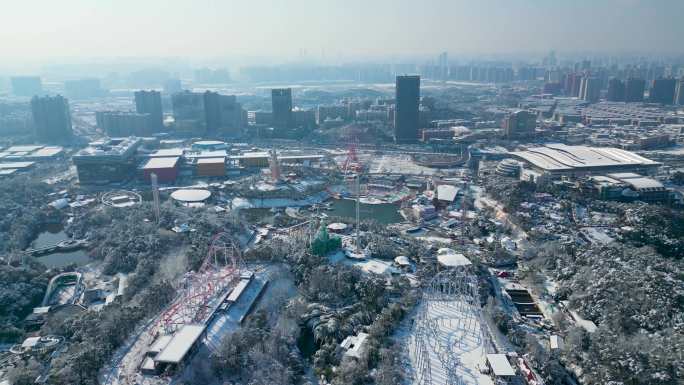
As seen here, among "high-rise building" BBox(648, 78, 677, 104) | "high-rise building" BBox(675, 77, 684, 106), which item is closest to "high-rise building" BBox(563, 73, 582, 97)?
"high-rise building" BBox(648, 78, 677, 104)

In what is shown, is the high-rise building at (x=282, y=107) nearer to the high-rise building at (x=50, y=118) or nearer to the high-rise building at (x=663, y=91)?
the high-rise building at (x=50, y=118)

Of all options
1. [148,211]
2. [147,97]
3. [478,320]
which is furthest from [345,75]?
[478,320]

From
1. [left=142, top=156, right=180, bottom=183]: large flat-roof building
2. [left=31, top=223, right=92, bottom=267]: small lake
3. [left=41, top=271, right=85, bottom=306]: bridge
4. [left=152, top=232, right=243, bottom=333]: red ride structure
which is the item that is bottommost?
[left=31, top=223, right=92, bottom=267]: small lake

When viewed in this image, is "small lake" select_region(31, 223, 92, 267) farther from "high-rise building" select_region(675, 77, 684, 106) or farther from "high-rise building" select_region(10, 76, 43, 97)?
"high-rise building" select_region(675, 77, 684, 106)

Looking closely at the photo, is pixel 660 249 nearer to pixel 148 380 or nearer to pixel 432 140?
pixel 148 380

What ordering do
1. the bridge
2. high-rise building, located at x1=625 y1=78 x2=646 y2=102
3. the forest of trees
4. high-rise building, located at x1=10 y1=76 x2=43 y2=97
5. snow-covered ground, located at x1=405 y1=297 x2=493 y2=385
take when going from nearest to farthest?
the forest of trees → snow-covered ground, located at x1=405 y1=297 x2=493 y2=385 → the bridge → high-rise building, located at x1=625 y1=78 x2=646 y2=102 → high-rise building, located at x1=10 y1=76 x2=43 y2=97

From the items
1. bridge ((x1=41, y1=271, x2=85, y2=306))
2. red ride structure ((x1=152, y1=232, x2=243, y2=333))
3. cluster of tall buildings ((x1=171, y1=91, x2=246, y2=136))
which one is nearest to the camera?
red ride structure ((x1=152, y1=232, x2=243, y2=333))
